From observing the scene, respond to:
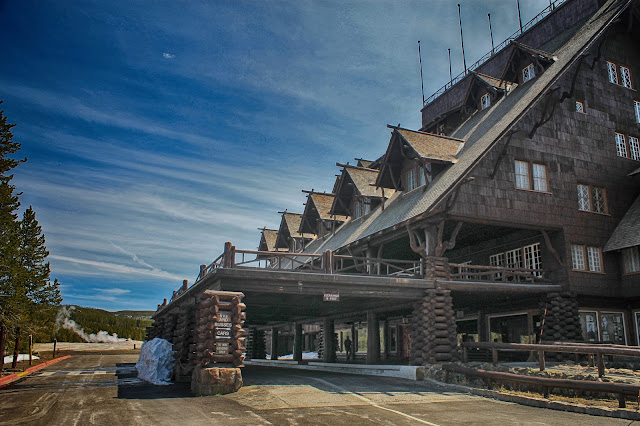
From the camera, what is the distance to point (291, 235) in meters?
42.4

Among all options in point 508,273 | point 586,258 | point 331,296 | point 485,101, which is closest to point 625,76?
Result: point 485,101

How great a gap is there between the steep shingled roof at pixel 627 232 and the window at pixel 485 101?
10.0 m

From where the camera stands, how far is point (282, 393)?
603 inches

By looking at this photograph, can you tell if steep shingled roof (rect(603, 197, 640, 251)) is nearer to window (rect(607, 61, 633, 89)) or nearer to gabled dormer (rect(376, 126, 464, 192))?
window (rect(607, 61, 633, 89))

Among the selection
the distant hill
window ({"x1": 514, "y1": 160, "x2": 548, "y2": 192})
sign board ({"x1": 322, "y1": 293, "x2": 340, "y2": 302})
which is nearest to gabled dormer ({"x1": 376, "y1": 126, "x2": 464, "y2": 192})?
window ({"x1": 514, "y1": 160, "x2": 548, "y2": 192})

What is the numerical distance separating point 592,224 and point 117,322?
9447cm

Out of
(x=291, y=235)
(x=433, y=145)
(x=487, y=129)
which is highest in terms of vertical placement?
(x=487, y=129)

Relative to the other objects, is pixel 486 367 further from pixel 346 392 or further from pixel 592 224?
pixel 592 224

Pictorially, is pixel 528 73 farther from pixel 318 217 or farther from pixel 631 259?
pixel 318 217

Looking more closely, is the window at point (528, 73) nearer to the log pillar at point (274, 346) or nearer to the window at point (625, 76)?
the window at point (625, 76)

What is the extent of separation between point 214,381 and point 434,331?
9284 mm

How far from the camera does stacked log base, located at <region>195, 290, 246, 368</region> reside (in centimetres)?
1616

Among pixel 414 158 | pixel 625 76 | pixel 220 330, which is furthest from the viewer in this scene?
pixel 625 76

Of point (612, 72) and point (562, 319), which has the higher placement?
point (612, 72)
